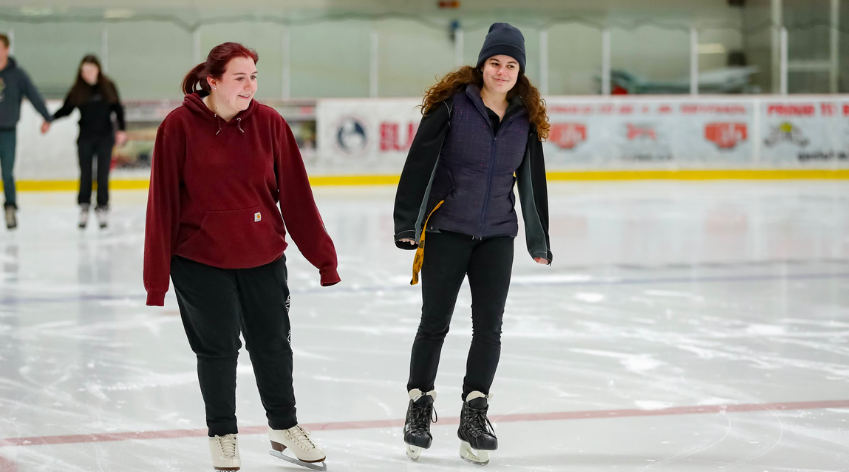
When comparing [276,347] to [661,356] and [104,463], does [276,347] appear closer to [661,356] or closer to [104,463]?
[104,463]

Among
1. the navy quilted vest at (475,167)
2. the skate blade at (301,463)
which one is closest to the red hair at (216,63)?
the navy quilted vest at (475,167)

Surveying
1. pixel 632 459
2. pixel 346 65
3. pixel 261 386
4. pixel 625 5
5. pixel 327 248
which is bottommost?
pixel 632 459

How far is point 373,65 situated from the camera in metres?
14.4

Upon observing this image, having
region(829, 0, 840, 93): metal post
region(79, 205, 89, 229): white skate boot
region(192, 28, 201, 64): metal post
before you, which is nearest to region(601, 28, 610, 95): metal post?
region(829, 0, 840, 93): metal post

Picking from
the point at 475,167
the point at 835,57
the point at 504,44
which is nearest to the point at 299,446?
the point at 475,167

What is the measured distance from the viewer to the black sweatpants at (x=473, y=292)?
2.59 metres

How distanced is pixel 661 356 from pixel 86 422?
2059 mm

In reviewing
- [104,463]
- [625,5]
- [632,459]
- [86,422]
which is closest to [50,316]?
[86,422]

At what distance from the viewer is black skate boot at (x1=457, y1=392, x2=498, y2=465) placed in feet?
8.28

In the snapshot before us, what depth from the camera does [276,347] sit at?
244 cm

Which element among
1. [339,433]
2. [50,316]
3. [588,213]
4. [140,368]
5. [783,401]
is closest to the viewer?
[339,433]

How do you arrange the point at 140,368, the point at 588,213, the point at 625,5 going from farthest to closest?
the point at 625,5 → the point at 588,213 → the point at 140,368

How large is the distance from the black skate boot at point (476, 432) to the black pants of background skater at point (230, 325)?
470mm

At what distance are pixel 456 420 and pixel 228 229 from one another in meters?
0.99
